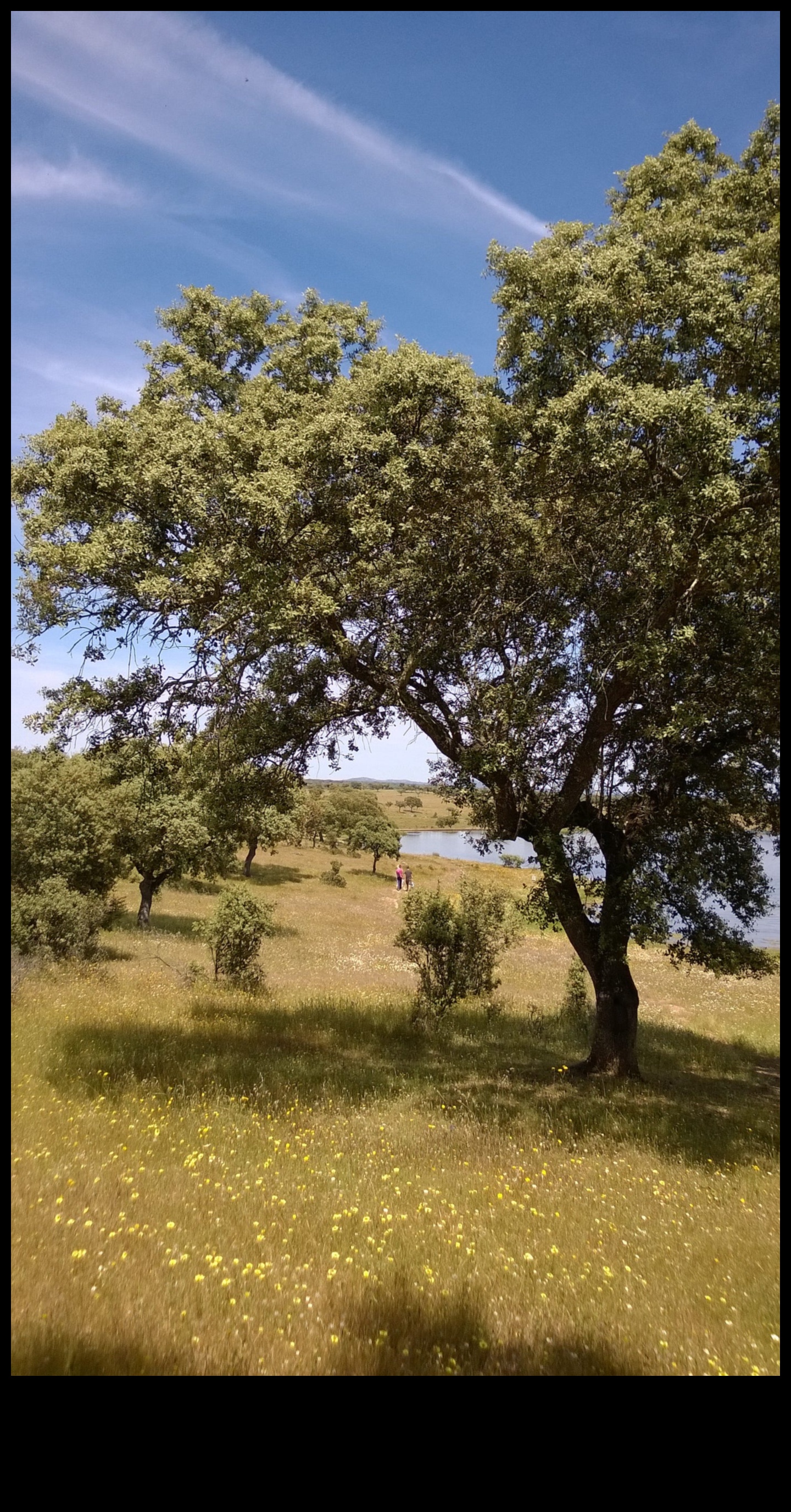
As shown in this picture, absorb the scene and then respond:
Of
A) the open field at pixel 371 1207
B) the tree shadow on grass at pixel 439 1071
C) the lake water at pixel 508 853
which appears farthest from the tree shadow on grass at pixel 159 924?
the open field at pixel 371 1207

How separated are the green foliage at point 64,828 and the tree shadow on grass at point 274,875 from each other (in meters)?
29.1

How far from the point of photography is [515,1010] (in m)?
22.0

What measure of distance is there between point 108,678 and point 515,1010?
17.3 m

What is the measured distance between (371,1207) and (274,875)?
2304 inches

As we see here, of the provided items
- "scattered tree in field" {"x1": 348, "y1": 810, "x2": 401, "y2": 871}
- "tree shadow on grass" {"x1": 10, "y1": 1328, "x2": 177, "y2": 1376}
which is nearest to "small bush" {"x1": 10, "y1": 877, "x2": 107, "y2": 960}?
"tree shadow on grass" {"x1": 10, "y1": 1328, "x2": 177, "y2": 1376}

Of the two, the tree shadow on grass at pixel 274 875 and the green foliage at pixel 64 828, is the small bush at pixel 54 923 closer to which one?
the green foliage at pixel 64 828

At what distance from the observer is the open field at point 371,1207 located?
190 inches

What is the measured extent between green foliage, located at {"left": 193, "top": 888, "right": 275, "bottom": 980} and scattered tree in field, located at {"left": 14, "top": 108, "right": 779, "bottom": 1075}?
469 inches

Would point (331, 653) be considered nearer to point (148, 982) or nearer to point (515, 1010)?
point (148, 982)

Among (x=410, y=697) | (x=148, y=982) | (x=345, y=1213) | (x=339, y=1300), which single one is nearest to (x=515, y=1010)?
(x=148, y=982)

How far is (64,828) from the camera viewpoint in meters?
28.2

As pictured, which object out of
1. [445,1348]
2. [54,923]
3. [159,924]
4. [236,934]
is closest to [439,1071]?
[445,1348]

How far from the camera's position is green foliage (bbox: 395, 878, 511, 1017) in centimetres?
2073

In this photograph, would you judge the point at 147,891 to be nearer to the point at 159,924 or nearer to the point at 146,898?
the point at 146,898
